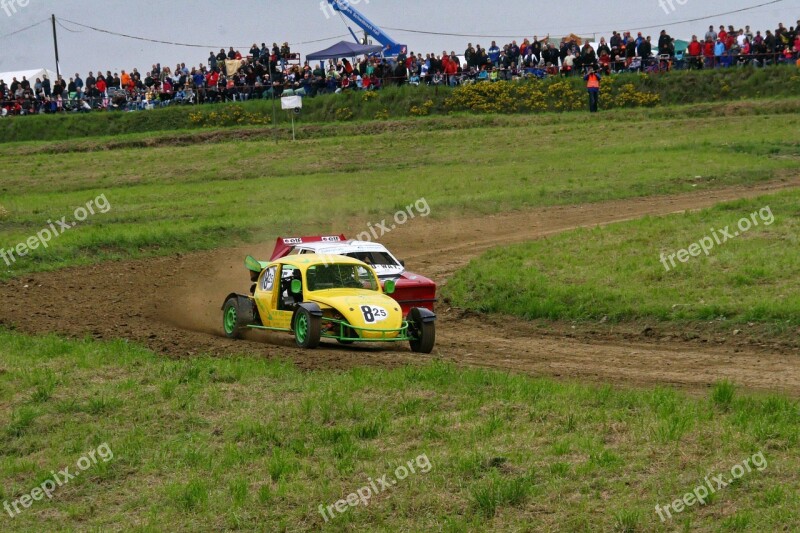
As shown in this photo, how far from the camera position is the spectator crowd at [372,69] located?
43.9 meters

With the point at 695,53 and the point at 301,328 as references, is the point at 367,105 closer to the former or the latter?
the point at 695,53

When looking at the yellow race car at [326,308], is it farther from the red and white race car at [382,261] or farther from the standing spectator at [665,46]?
the standing spectator at [665,46]

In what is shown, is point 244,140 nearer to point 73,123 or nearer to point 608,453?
point 73,123

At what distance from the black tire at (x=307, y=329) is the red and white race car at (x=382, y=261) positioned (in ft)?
7.83

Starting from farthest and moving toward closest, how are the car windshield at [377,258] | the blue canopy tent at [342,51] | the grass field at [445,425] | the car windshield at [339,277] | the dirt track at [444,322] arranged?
the blue canopy tent at [342,51] → the car windshield at [377,258] → the car windshield at [339,277] → the dirt track at [444,322] → the grass field at [445,425]

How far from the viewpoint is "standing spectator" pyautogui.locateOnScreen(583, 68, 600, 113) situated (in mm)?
42250

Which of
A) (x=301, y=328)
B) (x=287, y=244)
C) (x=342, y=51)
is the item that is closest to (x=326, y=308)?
(x=301, y=328)

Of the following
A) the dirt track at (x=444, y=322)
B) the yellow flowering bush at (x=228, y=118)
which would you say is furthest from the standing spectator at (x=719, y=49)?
the yellow flowering bush at (x=228, y=118)

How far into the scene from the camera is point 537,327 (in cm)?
1744

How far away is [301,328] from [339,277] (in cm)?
130

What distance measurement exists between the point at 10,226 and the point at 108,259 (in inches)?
225

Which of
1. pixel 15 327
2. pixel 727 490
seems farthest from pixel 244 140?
pixel 727 490

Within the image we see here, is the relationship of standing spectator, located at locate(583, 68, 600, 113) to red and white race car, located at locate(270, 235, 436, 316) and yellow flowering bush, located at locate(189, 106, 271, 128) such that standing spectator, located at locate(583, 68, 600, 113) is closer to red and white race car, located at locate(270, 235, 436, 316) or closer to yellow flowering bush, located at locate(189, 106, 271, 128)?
yellow flowering bush, located at locate(189, 106, 271, 128)

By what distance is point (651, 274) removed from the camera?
18672mm
